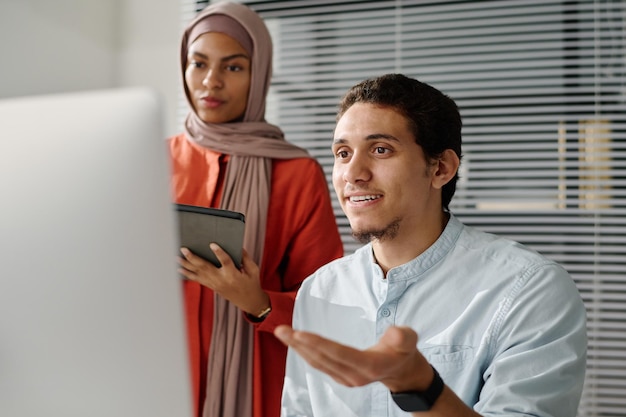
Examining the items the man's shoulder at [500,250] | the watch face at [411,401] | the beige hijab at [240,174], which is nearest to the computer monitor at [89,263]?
the watch face at [411,401]

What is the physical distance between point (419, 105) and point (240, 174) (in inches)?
22.1

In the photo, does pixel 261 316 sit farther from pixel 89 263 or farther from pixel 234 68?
pixel 89 263

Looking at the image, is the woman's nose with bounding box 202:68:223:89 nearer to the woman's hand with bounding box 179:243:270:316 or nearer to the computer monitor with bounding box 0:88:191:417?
the woman's hand with bounding box 179:243:270:316

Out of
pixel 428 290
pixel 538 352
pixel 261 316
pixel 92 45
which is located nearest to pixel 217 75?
pixel 261 316

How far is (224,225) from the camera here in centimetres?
137

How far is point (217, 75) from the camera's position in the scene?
1745 millimetres

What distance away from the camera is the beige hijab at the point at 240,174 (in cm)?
165

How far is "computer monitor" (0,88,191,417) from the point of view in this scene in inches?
18.1

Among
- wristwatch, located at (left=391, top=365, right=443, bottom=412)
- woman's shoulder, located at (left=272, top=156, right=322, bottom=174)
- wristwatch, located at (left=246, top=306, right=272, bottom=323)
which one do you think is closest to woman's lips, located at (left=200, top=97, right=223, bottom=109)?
woman's shoulder, located at (left=272, top=156, right=322, bottom=174)

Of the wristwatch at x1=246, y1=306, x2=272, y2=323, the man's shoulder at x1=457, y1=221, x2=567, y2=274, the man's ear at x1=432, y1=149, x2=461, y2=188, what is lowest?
the wristwatch at x1=246, y1=306, x2=272, y2=323

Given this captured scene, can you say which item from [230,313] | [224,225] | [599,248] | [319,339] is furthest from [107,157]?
[599,248]

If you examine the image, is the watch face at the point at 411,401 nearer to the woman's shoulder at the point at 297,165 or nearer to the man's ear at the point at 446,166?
the man's ear at the point at 446,166

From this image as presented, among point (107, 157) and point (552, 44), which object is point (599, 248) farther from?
point (107, 157)

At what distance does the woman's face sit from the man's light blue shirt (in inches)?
22.9
